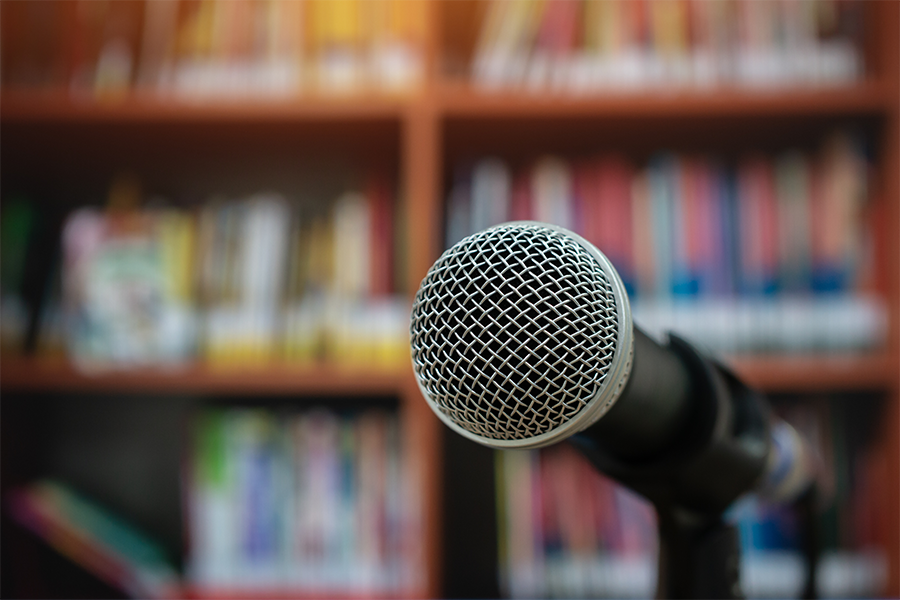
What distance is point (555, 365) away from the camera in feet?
0.93

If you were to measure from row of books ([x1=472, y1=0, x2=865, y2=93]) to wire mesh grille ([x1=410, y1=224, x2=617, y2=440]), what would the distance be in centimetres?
97

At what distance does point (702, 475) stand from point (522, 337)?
0.16 m

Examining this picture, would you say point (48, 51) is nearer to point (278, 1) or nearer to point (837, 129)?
point (278, 1)

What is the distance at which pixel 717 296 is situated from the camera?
118 centimetres

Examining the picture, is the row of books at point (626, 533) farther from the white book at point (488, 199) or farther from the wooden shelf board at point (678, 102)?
the wooden shelf board at point (678, 102)

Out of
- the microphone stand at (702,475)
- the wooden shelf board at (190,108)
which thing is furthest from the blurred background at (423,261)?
the microphone stand at (702,475)

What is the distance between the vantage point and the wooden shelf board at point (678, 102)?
113 cm

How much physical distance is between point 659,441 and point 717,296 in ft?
3.06

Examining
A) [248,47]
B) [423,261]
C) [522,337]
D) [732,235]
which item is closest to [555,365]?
[522,337]

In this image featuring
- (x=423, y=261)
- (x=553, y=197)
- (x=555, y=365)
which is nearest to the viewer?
(x=555, y=365)

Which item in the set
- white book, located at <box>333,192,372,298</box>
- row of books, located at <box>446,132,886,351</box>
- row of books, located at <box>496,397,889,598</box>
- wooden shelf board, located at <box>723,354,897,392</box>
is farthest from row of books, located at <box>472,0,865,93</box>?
row of books, located at <box>496,397,889,598</box>

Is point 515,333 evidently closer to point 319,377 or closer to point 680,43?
point 319,377

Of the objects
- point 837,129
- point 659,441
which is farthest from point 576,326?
point 837,129

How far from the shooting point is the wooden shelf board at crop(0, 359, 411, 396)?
1.13 meters
